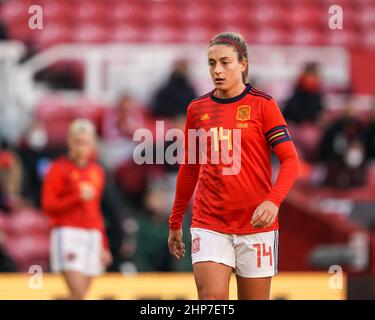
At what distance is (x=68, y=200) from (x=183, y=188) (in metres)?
2.61

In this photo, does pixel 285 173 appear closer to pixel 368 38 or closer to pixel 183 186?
pixel 183 186

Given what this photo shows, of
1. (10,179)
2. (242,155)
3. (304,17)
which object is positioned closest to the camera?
(242,155)

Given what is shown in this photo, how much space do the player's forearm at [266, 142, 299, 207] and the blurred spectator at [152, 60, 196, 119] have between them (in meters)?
7.02

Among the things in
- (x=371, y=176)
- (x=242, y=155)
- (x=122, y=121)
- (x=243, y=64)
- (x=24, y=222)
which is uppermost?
(x=243, y=64)

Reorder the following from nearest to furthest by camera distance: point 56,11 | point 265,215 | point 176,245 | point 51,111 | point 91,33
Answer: point 265,215 < point 176,245 < point 51,111 < point 91,33 < point 56,11

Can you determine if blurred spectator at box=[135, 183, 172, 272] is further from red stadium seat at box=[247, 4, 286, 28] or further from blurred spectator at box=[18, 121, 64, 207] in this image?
red stadium seat at box=[247, 4, 286, 28]

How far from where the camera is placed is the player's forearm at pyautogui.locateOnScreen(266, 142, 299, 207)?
4488 millimetres

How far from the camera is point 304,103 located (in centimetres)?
1192

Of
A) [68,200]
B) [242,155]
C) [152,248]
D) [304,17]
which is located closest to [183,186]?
[242,155]

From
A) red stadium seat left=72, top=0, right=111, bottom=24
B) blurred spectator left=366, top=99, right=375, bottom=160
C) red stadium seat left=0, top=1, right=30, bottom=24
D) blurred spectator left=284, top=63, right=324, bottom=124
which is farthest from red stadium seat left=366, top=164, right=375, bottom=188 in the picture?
red stadium seat left=0, top=1, right=30, bottom=24

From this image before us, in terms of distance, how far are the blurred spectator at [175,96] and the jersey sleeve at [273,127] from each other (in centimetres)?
696

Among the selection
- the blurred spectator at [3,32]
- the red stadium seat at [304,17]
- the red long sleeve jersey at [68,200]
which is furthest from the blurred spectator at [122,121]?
the red long sleeve jersey at [68,200]
